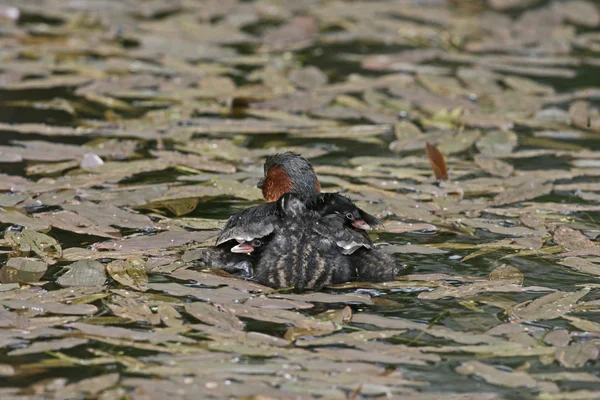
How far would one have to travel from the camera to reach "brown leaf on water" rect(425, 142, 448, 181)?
292 inches

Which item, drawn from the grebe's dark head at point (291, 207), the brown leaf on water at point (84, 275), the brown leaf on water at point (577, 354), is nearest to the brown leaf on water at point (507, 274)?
the brown leaf on water at point (577, 354)

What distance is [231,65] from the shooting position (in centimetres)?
1024

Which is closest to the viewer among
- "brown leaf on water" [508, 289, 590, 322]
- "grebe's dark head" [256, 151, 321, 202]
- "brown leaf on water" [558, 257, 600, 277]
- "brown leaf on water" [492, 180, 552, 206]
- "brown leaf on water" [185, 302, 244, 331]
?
"brown leaf on water" [185, 302, 244, 331]

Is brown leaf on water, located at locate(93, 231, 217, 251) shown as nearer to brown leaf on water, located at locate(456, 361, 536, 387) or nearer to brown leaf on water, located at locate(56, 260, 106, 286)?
brown leaf on water, located at locate(56, 260, 106, 286)

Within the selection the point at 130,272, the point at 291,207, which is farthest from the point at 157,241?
the point at 291,207

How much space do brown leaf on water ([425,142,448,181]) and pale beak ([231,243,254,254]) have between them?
2.24 m

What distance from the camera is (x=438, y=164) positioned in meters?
7.42

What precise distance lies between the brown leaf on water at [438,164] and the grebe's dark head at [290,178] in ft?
5.34

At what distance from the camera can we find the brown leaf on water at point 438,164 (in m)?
7.41

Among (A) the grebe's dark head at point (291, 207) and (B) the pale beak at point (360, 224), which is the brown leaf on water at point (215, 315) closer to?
(A) the grebe's dark head at point (291, 207)

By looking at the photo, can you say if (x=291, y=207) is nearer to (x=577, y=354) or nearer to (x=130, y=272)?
(x=130, y=272)

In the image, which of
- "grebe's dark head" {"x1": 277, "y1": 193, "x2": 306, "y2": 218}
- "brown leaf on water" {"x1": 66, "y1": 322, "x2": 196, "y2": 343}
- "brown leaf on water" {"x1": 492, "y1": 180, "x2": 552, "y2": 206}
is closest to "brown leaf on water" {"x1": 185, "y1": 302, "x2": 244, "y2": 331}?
"brown leaf on water" {"x1": 66, "y1": 322, "x2": 196, "y2": 343}

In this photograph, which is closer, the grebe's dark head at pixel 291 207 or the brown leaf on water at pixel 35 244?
the grebe's dark head at pixel 291 207

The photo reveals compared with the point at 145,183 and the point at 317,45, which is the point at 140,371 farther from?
the point at 317,45
